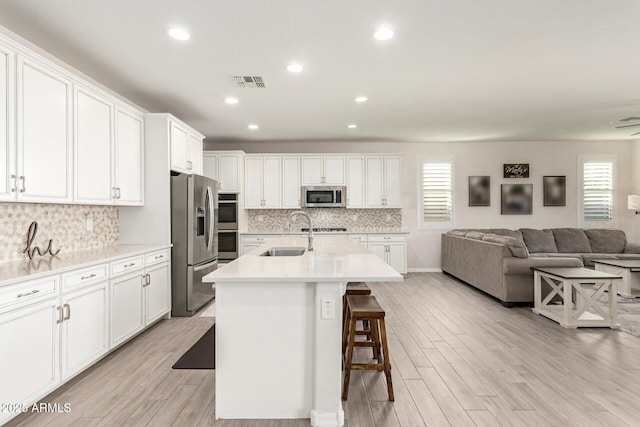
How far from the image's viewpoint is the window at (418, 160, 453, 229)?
24.3 ft

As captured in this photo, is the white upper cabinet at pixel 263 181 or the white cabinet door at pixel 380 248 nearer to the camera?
the white cabinet door at pixel 380 248

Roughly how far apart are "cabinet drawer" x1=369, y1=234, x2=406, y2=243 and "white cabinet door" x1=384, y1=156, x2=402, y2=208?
23.4 inches

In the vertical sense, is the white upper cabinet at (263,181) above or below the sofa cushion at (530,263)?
above

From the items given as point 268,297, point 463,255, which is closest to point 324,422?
point 268,297

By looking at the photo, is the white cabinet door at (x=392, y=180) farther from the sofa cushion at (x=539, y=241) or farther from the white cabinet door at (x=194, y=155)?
the white cabinet door at (x=194, y=155)

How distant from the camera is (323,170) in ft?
23.0

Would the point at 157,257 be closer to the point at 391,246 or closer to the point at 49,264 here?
the point at 49,264

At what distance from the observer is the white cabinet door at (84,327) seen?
2.56m

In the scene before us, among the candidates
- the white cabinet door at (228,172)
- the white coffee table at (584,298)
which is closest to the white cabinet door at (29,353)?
the white cabinet door at (228,172)

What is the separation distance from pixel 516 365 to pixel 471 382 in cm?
55

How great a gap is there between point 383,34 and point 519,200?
227 inches

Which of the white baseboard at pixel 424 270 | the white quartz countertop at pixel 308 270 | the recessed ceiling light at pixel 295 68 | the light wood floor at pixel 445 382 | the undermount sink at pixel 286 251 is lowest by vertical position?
the light wood floor at pixel 445 382

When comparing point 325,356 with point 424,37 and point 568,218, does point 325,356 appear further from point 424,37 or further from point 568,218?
point 568,218

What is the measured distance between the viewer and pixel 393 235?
6.79 metres
